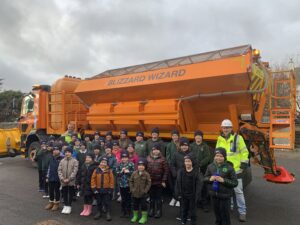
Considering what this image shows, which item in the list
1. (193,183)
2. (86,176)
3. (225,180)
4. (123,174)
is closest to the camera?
(225,180)

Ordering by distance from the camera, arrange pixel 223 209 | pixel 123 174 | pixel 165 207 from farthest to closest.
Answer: pixel 165 207 → pixel 123 174 → pixel 223 209

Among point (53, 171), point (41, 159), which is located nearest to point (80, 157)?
point (53, 171)

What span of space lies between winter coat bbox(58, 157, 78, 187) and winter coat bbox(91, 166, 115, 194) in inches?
21.5

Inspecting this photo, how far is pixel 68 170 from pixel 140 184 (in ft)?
5.10

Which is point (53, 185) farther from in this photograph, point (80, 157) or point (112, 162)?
point (112, 162)

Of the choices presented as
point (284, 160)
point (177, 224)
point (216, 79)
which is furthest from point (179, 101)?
point (284, 160)

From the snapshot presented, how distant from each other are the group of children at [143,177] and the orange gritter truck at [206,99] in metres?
0.82

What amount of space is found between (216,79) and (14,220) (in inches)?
181

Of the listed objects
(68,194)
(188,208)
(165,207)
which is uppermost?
(68,194)

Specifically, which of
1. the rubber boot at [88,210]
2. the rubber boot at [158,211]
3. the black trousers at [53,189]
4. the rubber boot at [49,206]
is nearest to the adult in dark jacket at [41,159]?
the black trousers at [53,189]

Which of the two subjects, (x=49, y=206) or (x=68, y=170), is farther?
(x=49, y=206)

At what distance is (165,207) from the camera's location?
19.8 feet

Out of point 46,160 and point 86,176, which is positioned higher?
point 46,160

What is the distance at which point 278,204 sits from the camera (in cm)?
614
